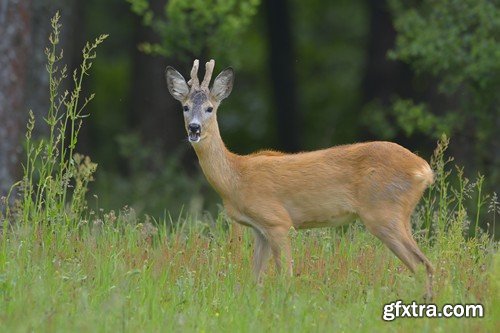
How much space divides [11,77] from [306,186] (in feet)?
15.7

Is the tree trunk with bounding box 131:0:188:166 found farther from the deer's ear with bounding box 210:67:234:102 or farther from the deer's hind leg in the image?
the deer's hind leg

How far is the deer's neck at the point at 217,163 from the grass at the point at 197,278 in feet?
1.32

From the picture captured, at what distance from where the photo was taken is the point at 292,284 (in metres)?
7.86

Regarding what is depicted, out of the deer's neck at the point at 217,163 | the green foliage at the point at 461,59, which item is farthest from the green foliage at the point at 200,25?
the deer's neck at the point at 217,163

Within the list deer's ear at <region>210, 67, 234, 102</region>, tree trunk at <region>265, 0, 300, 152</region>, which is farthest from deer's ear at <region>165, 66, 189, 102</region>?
tree trunk at <region>265, 0, 300, 152</region>

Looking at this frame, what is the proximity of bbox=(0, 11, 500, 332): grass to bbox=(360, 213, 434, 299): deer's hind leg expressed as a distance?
0.14 m

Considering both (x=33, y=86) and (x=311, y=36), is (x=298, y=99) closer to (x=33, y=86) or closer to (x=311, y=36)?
(x=311, y=36)

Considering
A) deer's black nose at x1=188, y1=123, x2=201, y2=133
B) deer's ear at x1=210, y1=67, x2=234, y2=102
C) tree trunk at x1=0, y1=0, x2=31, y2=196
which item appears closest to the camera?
deer's black nose at x1=188, y1=123, x2=201, y2=133

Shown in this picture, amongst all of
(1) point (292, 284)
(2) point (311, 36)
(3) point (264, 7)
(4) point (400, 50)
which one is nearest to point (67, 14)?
(4) point (400, 50)

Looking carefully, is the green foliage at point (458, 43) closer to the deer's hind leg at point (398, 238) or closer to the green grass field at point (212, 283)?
the green grass field at point (212, 283)

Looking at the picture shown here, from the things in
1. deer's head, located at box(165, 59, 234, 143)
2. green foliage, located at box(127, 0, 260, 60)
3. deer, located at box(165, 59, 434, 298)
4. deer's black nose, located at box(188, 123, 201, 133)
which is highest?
green foliage, located at box(127, 0, 260, 60)

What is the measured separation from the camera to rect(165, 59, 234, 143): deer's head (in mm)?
9333

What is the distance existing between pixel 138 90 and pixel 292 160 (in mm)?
11403

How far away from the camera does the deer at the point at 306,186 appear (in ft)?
29.2
